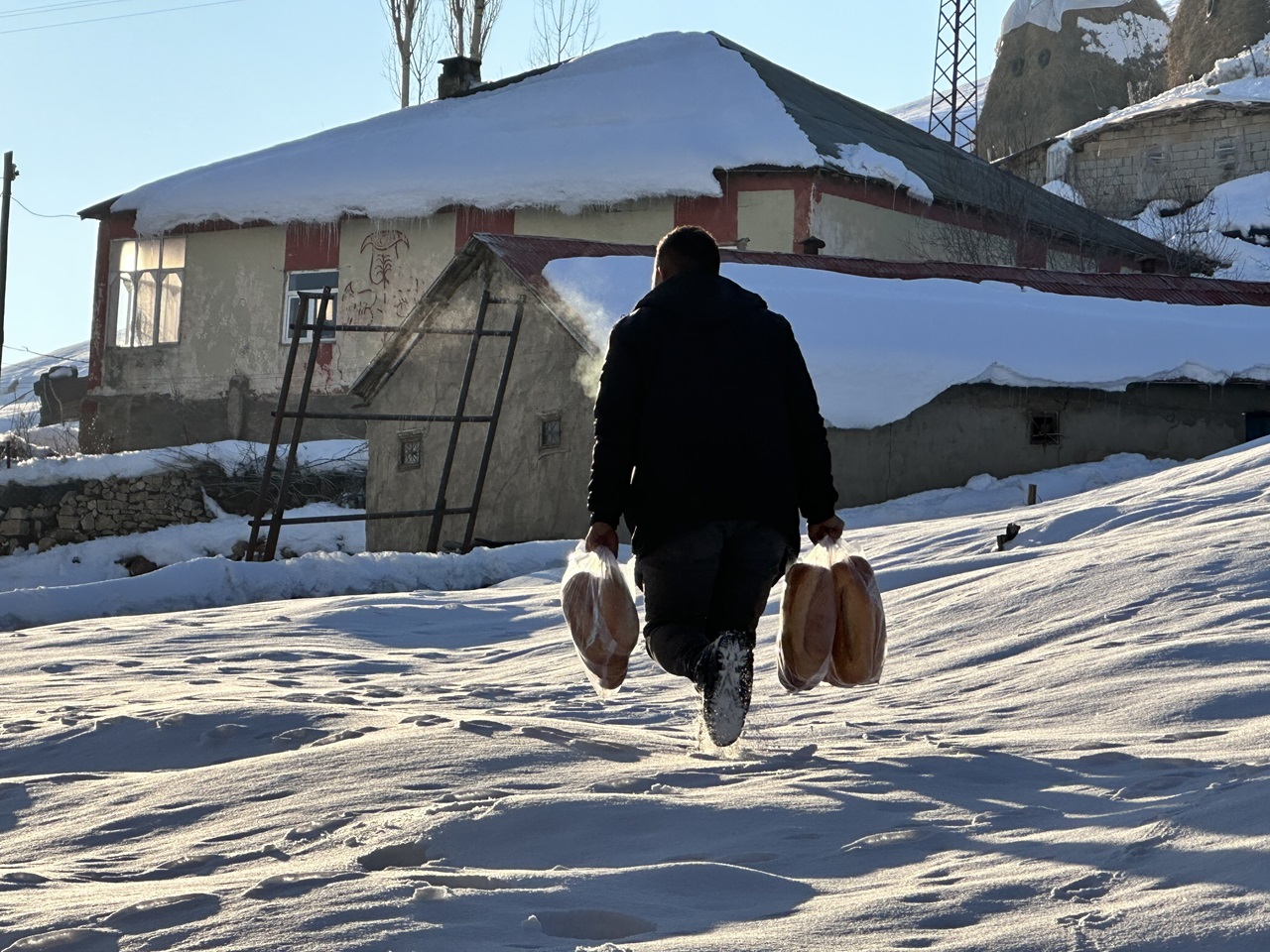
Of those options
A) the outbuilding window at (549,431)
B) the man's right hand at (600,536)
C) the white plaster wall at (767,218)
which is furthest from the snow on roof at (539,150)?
the man's right hand at (600,536)

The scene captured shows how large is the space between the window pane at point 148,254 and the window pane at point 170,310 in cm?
49

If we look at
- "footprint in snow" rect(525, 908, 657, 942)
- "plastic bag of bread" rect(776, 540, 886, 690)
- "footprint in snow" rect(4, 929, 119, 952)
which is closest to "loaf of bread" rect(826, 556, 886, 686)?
"plastic bag of bread" rect(776, 540, 886, 690)

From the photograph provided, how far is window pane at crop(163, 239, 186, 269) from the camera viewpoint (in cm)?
2758

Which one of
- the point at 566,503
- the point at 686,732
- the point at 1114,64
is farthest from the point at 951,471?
the point at 1114,64

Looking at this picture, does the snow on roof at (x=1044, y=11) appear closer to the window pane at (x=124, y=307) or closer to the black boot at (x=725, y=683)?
the window pane at (x=124, y=307)

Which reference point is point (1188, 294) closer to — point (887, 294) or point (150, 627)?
point (887, 294)

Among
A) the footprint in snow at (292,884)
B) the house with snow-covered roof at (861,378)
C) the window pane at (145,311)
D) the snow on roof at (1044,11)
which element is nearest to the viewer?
the footprint in snow at (292,884)

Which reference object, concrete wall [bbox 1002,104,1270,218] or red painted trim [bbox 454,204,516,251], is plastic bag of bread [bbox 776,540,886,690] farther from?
concrete wall [bbox 1002,104,1270,218]

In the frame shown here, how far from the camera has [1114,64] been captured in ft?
206

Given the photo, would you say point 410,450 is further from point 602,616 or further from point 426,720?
point 602,616

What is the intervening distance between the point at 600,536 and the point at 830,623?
733mm

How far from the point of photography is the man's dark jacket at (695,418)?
181 inches

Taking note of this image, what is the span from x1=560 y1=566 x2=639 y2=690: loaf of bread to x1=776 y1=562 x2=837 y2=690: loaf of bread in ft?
1.51

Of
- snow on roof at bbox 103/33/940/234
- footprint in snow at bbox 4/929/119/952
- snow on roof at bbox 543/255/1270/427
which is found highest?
snow on roof at bbox 103/33/940/234
